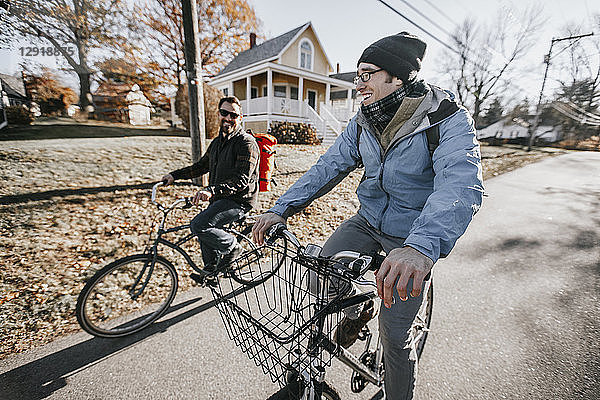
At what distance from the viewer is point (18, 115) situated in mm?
9438

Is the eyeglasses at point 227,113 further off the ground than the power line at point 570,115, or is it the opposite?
the power line at point 570,115

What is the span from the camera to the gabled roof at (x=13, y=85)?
6944mm

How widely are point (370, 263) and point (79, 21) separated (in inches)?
524

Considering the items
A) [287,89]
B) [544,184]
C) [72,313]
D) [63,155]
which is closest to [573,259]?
[72,313]

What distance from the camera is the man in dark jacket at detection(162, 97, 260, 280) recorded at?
320cm

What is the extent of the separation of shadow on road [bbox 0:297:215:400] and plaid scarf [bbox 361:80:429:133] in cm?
283

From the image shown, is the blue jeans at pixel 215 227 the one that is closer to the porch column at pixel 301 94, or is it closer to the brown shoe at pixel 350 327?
the brown shoe at pixel 350 327

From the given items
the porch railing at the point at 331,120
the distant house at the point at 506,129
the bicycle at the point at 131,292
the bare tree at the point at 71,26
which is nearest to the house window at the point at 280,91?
the porch railing at the point at 331,120

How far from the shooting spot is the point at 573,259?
475cm

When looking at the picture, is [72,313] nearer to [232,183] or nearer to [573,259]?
[232,183]

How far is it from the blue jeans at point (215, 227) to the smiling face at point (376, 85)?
7.00 ft

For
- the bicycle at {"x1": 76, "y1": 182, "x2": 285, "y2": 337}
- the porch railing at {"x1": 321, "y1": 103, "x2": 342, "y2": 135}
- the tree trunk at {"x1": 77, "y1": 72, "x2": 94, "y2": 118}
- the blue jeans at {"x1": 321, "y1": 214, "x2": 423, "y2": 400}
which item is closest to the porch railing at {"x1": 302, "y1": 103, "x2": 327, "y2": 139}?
the porch railing at {"x1": 321, "y1": 103, "x2": 342, "y2": 135}

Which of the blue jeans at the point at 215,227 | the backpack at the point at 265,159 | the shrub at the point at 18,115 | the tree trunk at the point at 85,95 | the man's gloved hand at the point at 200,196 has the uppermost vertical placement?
the tree trunk at the point at 85,95

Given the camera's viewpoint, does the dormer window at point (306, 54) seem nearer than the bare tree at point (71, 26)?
No
